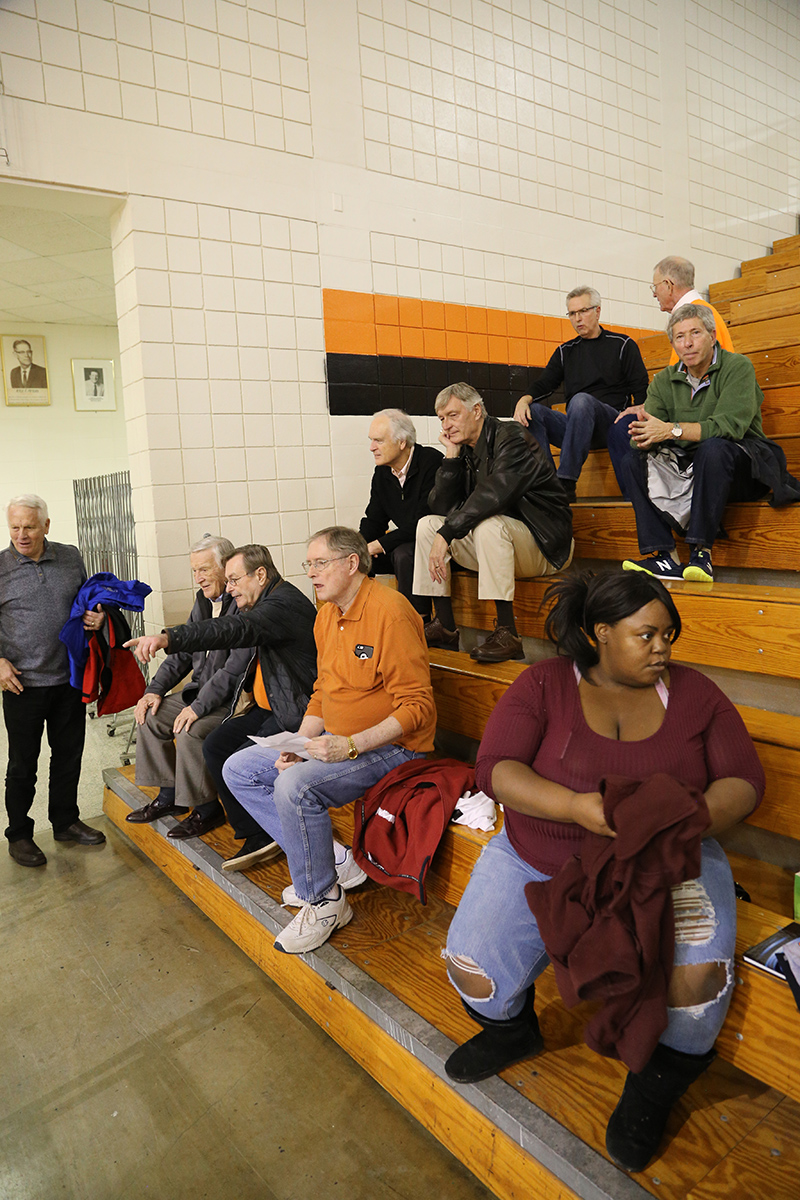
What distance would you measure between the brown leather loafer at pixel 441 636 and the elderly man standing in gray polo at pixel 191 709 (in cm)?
73

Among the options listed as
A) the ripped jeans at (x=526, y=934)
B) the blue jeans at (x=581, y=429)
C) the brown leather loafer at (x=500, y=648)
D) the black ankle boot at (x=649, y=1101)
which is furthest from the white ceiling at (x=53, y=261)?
the black ankle boot at (x=649, y=1101)

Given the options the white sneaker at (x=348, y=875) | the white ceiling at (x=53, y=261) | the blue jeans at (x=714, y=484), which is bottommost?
the white sneaker at (x=348, y=875)

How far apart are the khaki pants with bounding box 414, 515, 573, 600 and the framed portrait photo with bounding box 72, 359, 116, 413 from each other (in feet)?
16.9

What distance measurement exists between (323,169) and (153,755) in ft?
10.2

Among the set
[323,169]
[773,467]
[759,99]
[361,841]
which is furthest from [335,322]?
[759,99]

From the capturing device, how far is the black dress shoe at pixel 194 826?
9.85 ft

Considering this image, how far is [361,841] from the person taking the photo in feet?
7.42

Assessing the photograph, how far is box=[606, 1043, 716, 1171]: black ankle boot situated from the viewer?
1.40m

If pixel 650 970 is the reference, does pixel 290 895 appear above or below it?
below

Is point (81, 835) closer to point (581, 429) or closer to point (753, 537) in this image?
point (581, 429)

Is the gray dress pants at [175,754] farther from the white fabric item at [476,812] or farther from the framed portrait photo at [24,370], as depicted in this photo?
the framed portrait photo at [24,370]

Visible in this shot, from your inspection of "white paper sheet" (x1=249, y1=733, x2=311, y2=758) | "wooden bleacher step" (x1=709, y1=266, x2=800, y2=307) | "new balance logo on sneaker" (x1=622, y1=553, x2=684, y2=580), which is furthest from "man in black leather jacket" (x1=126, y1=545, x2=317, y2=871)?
"wooden bleacher step" (x1=709, y1=266, x2=800, y2=307)

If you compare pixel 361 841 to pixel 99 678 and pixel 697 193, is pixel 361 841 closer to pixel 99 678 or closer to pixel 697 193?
pixel 99 678

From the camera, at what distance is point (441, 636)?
3162 mm
